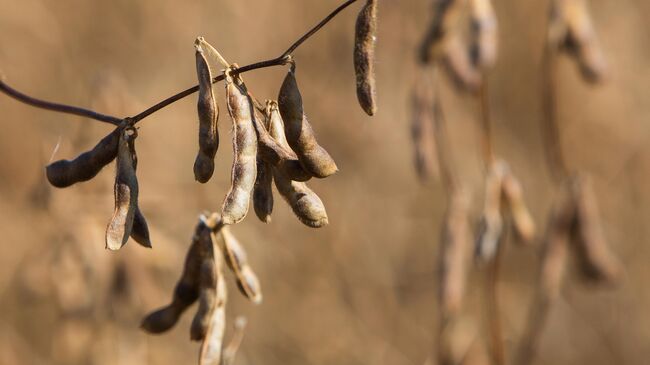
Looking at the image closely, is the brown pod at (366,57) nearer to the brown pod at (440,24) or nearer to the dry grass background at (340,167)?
the brown pod at (440,24)

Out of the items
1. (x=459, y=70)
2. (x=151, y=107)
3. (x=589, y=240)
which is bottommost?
(x=589, y=240)

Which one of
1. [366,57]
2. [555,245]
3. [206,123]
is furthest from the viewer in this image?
[555,245]

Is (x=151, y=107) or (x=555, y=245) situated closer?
(x=151, y=107)

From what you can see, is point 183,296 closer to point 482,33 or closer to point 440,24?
point 440,24

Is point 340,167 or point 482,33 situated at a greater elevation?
point 482,33

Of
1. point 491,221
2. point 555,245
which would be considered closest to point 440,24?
point 491,221

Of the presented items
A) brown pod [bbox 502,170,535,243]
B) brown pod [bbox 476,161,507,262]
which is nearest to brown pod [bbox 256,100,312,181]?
brown pod [bbox 476,161,507,262]
